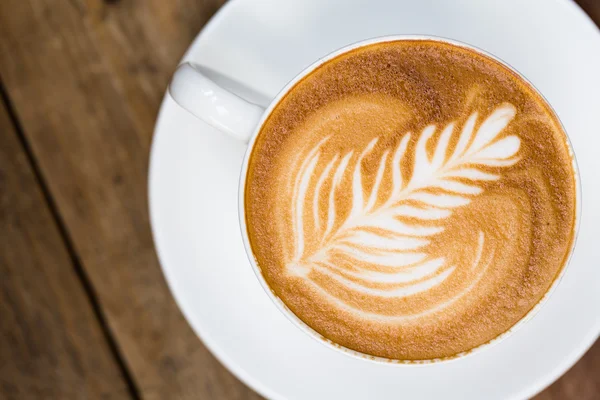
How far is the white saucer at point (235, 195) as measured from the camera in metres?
1.06

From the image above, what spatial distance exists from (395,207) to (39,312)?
3.24 feet

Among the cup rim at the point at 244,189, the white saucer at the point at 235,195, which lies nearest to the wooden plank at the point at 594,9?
the white saucer at the point at 235,195

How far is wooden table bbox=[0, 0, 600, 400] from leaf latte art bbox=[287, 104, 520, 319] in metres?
0.55

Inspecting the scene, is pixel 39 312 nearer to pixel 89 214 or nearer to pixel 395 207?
pixel 89 214

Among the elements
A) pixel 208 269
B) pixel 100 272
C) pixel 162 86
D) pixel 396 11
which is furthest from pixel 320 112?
pixel 100 272

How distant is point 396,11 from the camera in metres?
1.08

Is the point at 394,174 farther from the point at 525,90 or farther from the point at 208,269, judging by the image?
the point at 208,269

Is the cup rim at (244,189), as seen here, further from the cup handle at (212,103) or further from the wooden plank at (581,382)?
the wooden plank at (581,382)

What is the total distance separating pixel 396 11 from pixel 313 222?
46cm

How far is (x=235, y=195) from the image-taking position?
1123 millimetres

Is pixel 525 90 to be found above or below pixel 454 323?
above

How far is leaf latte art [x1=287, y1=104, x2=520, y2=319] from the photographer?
3.05ft

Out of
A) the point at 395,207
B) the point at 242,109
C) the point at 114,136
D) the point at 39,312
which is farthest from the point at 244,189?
the point at 39,312

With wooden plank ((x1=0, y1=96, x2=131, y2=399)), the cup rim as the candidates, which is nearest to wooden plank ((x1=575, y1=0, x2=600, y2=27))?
the cup rim
